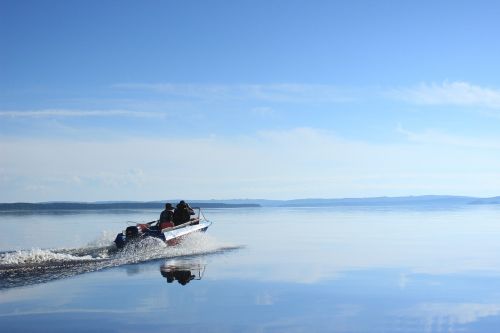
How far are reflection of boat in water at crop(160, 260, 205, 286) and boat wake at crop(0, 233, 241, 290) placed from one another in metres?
1.64

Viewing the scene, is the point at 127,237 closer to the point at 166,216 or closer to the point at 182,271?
the point at 166,216

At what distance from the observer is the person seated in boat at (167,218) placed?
26.3 m

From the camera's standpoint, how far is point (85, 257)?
21734mm

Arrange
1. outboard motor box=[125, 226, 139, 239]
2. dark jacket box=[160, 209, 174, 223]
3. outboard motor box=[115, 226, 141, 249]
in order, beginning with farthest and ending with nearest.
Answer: dark jacket box=[160, 209, 174, 223] < outboard motor box=[125, 226, 139, 239] < outboard motor box=[115, 226, 141, 249]

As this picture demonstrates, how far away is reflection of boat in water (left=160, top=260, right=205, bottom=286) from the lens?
17.2 metres

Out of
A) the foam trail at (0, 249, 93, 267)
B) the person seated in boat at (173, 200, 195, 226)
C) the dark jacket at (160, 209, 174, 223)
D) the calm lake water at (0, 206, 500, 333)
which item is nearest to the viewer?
the calm lake water at (0, 206, 500, 333)

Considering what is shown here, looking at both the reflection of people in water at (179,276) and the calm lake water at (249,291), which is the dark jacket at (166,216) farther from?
the reflection of people in water at (179,276)

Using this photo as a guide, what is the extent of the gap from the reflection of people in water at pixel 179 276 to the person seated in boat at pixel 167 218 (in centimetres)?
760

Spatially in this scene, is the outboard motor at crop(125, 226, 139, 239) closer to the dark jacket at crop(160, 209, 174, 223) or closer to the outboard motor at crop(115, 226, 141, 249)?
the outboard motor at crop(115, 226, 141, 249)

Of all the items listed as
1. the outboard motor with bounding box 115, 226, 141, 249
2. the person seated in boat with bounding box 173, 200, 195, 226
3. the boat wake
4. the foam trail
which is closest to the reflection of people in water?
the boat wake

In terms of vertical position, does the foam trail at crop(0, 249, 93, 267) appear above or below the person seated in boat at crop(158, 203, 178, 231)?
below

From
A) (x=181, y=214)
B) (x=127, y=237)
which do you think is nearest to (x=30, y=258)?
(x=127, y=237)

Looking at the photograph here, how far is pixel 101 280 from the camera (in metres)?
16.7

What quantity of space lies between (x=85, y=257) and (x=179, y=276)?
582 centimetres
